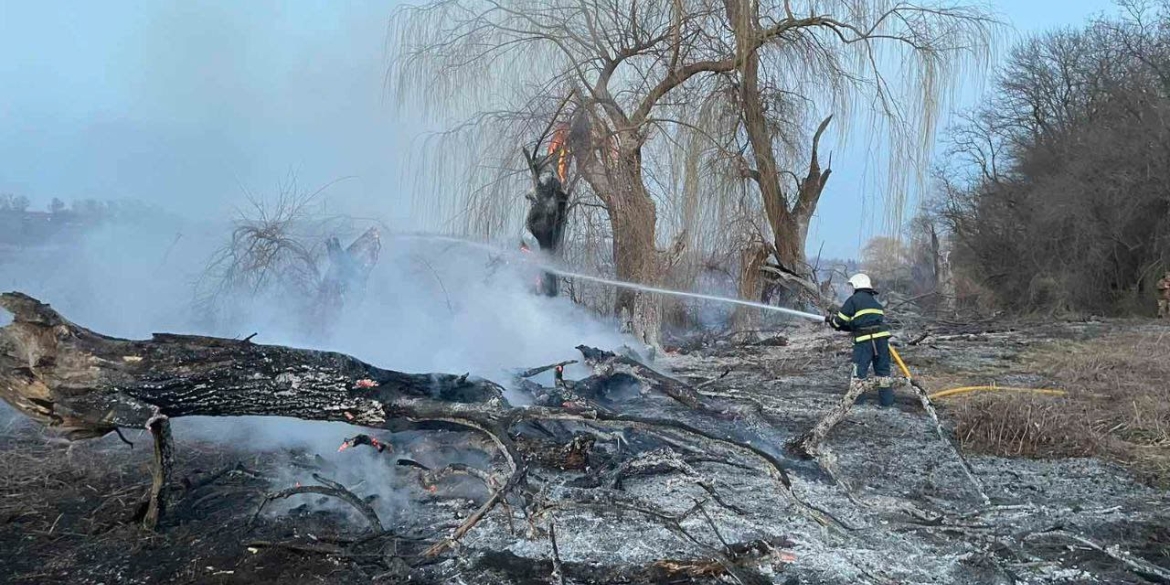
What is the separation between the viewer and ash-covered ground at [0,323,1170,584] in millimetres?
3223

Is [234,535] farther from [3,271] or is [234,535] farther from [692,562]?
[3,271]

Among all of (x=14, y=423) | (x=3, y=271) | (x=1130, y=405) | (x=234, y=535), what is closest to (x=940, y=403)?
(x=1130, y=405)

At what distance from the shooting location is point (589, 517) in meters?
3.82

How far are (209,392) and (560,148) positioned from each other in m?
6.02

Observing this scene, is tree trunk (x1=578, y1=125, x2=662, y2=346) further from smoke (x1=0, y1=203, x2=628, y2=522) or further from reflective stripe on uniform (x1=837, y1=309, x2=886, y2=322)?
reflective stripe on uniform (x1=837, y1=309, x2=886, y2=322)

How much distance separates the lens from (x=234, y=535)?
139 inches

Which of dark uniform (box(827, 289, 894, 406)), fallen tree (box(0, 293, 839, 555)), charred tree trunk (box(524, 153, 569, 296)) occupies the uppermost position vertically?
charred tree trunk (box(524, 153, 569, 296))

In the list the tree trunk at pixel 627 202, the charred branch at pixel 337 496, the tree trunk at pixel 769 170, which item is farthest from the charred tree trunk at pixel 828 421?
the tree trunk at pixel 769 170

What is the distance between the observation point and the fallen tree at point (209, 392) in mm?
3715

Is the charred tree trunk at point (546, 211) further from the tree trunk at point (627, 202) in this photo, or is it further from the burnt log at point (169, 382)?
the burnt log at point (169, 382)

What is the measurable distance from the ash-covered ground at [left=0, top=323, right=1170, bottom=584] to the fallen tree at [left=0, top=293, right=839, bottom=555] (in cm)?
19

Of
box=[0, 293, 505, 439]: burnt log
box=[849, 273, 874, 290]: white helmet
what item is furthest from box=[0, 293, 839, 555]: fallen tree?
box=[849, 273, 874, 290]: white helmet

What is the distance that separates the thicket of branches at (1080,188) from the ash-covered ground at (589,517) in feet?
46.7

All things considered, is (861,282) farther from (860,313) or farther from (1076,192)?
(1076,192)
